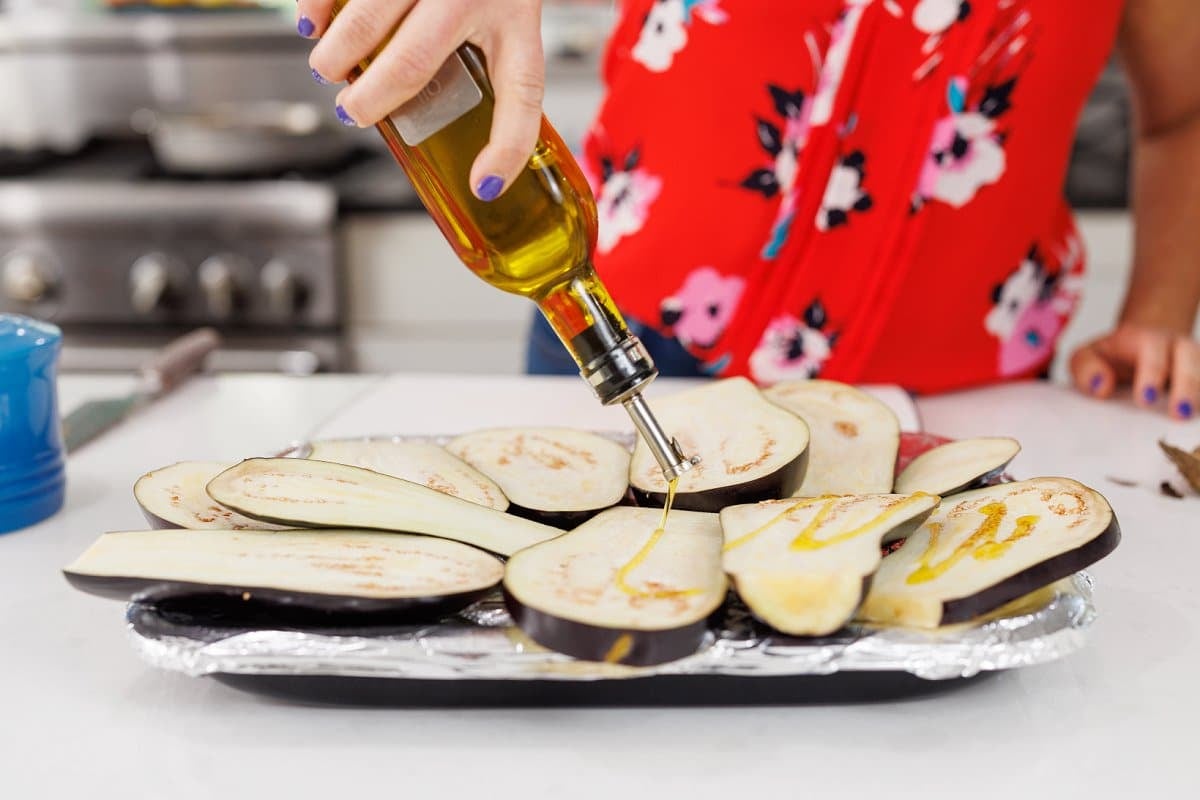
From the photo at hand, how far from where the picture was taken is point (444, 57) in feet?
2.04

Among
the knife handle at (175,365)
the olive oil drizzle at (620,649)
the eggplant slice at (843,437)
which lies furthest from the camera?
the knife handle at (175,365)

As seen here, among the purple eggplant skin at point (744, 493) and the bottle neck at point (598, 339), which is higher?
the bottle neck at point (598, 339)

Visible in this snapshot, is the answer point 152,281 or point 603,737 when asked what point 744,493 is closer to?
point 603,737

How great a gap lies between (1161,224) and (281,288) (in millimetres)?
1376

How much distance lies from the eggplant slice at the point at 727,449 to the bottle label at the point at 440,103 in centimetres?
26

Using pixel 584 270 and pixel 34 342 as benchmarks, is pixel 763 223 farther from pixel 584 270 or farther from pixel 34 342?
pixel 34 342

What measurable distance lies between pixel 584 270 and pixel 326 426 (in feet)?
1.60

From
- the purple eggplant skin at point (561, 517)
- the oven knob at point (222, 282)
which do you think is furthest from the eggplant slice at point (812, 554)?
the oven knob at point (222, 282)

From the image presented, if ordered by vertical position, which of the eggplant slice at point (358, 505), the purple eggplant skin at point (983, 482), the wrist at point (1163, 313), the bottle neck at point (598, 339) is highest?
the bottle neck at point (598, 339)

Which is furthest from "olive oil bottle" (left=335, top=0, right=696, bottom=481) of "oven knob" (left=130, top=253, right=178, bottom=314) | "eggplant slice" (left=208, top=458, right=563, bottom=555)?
"oven knob" (left=130, top=253, right=178, bottom=314)

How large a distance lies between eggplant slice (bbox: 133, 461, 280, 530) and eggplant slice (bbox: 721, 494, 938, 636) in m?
0.28

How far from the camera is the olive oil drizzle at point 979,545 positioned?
61 cm

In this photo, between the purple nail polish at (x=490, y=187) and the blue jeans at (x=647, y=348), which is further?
the blue jeans at (x=647, y=348)

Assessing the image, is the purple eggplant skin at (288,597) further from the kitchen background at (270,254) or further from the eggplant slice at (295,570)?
the kitchen background at (270,254)
